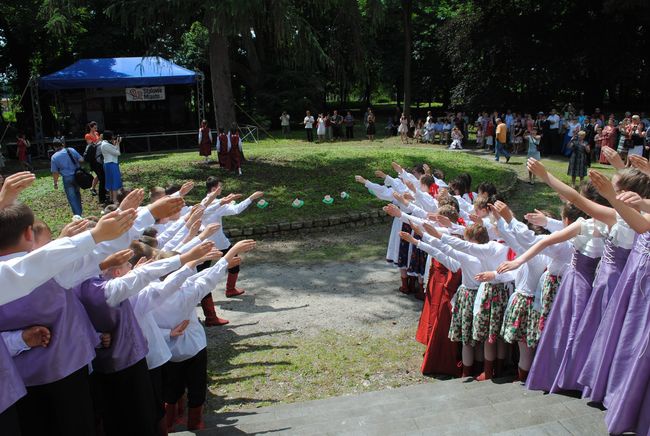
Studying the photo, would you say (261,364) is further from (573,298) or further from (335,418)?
(573,298)

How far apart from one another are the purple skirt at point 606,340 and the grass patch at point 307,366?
6.42 ft

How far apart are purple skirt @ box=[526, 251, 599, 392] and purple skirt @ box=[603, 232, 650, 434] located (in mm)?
494

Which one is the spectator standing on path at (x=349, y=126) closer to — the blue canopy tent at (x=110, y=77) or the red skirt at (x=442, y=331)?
the blue canopy tent at (x=110, y=77)

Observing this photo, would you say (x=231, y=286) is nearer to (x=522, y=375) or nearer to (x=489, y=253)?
(x=489, y=253)

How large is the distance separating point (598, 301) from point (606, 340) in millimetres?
318

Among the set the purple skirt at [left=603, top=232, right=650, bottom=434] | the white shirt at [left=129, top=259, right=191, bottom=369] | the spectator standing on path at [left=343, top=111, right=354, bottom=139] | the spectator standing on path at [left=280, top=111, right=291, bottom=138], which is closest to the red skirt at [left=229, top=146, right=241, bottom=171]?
the white shirt at [left=129, top=259, right=191, bottom=369]

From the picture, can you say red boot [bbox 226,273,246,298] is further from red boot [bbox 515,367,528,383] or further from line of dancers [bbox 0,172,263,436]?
red boot [bbox 515,367,528,383]

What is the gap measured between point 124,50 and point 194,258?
3313cm

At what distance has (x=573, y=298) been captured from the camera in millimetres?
4367

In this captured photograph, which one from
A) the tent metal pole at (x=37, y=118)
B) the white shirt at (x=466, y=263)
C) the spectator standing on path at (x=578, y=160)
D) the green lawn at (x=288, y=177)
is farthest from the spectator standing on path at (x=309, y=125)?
the white shirt at (x=466, y=263)

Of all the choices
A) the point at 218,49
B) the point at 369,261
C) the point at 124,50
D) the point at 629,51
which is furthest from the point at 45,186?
the point at 629,51

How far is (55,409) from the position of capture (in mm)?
3223

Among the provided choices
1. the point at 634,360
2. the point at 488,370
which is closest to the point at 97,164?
the point at 488,370

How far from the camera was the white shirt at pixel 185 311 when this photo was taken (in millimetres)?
4336
